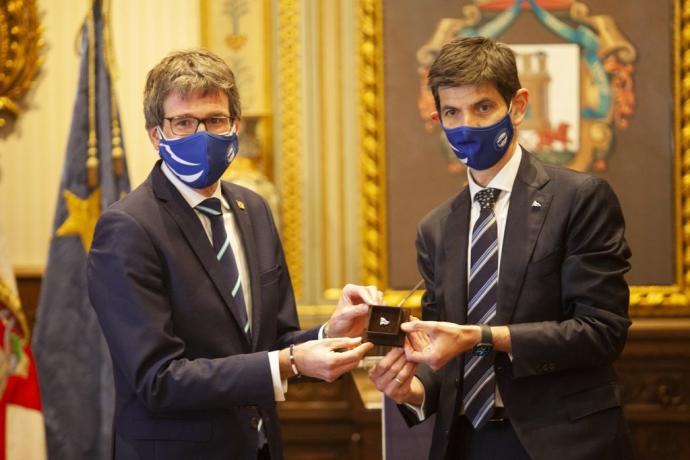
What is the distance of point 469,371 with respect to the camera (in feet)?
7.95

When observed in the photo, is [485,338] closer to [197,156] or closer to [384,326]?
[384,326]

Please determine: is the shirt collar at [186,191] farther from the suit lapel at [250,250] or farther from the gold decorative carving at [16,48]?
the gold decorative carving at [16,48]

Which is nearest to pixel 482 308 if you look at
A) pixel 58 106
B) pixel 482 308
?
pixel 482 308

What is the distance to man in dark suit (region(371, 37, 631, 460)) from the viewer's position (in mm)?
2291

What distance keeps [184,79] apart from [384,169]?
227cm

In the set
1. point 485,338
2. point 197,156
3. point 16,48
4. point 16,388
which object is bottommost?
point 16,388

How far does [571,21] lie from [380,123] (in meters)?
1.04

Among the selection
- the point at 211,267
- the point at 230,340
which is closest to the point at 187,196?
the point at 211,267

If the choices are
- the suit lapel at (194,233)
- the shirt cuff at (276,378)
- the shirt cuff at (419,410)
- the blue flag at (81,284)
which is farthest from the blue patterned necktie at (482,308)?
the blue flag at (81,284)

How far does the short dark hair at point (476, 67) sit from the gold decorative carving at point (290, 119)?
2.07 meters

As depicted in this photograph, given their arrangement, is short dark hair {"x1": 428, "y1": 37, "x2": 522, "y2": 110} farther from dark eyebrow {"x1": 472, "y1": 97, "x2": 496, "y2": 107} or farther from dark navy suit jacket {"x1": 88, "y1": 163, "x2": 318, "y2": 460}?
dark navy suit jacket {"x1": 88, "y1": 163, "x2": 318, "y2": 460}

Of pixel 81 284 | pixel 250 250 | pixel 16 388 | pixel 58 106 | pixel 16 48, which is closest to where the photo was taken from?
pixel 250 250

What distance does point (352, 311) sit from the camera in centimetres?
249

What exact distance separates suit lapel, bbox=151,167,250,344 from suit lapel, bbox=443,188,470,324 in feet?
1.81
